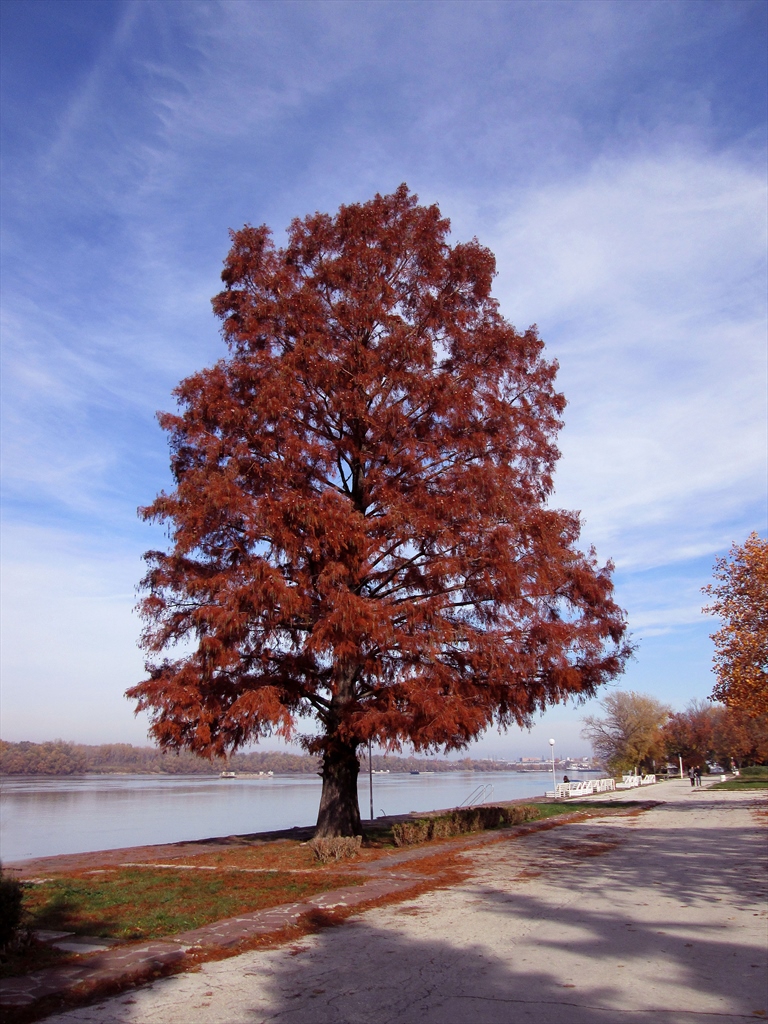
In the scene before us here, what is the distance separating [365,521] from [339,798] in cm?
539

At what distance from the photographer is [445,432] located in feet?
47.1

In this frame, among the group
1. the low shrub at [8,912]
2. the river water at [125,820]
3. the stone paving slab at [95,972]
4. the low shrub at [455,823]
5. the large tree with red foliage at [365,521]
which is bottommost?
the river water at [125,820]

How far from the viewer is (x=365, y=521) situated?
1282 cm

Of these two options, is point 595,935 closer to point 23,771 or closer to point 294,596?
point 294,596

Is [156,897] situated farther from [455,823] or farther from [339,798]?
[455,823]

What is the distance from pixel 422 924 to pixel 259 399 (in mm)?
8870

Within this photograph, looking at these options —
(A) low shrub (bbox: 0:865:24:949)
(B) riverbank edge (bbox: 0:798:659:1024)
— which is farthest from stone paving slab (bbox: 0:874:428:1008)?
(A) low shrub (bbox: 0:865:24:949)

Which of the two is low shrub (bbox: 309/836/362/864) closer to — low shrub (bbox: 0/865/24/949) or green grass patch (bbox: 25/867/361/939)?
green grass patch (bbox: 25/867/361/939)

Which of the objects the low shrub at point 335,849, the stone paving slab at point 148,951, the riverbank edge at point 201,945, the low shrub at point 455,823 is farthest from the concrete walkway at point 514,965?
the low shrub at point 455,823

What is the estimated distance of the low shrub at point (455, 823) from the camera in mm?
14094

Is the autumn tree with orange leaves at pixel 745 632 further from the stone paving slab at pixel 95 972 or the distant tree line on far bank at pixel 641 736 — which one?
the distant tree line on far bank at pixel 641 736

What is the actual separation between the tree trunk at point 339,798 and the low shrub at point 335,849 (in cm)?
157

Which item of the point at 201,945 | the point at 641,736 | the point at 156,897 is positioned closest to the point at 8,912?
the point at 201,945

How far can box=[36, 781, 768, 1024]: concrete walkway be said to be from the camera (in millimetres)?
4715
